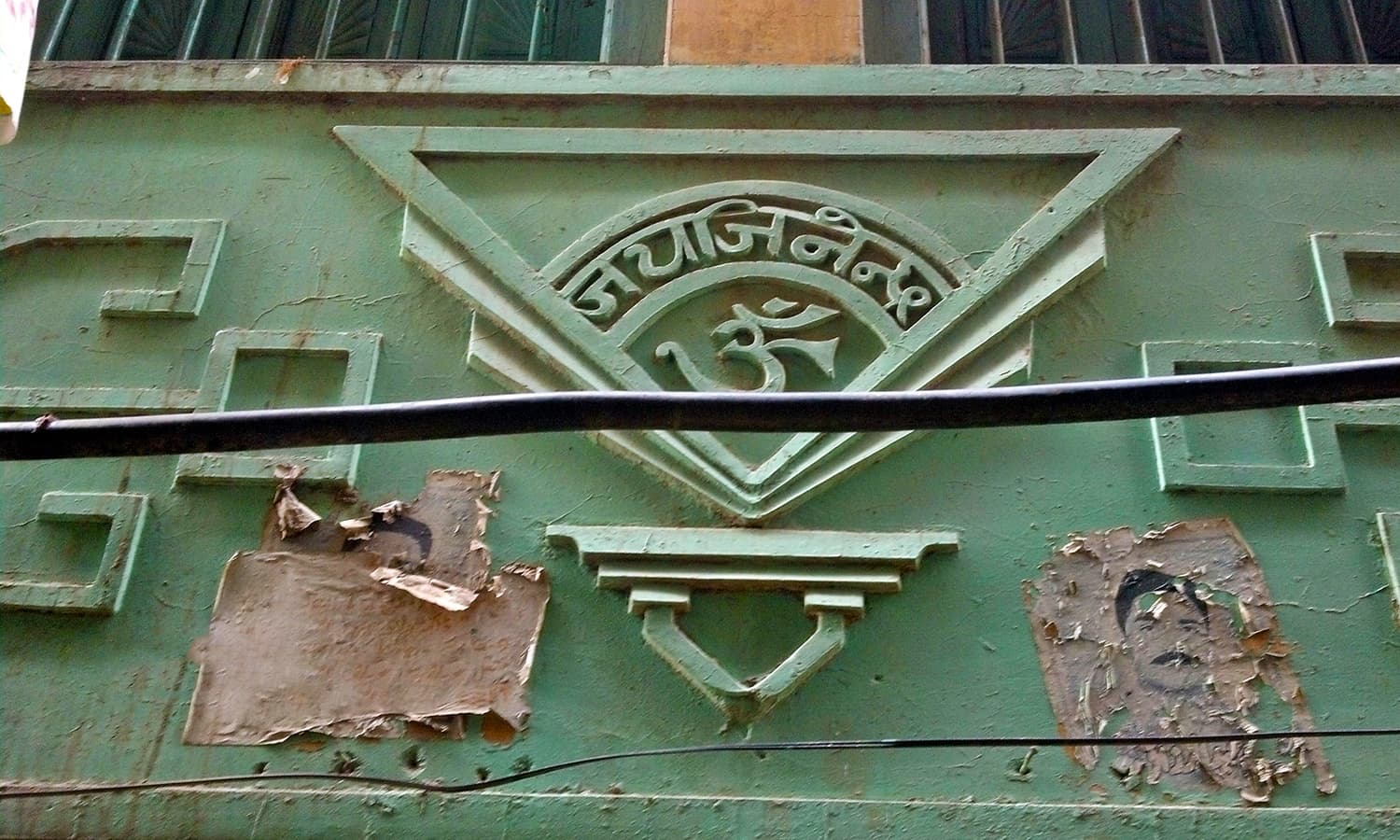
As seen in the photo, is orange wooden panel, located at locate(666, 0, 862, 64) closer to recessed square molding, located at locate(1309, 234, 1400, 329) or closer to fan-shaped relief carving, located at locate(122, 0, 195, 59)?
recessed square molding, located at locate(1309, 234, 1400, 329)

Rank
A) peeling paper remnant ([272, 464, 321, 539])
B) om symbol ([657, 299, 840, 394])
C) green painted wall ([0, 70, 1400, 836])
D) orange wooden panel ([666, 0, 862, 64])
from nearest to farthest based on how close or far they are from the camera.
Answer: green painted wall ([0, 70, 1400, 836]), peeling paper remnant ([272, 464, 321, 539]), om symbol ([657, 299, 840, 394]), orange wooden panel ([666, 0, 862, 64])

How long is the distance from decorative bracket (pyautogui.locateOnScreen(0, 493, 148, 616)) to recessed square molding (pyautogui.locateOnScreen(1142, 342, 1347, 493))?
8.44 ft

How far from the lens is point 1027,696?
9.92 ft

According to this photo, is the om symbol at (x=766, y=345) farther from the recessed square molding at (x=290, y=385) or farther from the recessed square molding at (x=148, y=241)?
the recessed square molding at (x=148, y=241)

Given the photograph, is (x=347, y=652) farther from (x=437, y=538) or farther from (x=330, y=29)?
(x=330, y=29)

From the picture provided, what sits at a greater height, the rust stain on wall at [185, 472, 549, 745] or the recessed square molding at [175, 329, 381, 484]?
the recessed square molding at [175, 329, 381, 484]

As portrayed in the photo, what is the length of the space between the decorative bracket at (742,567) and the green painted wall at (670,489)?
6 centimetres

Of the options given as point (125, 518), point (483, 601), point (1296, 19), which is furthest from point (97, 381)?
point (1296, 19)

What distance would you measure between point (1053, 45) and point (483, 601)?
2.80 meters

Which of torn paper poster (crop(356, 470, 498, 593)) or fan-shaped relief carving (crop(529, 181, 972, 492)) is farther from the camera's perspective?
fan-shaped relief carving (crop(529, 181, 972, 492))

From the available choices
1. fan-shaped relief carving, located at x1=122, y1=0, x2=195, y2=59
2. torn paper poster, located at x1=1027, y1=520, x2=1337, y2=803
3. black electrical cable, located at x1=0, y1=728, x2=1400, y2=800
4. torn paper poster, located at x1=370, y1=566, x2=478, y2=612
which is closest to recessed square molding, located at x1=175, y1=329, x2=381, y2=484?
torn paper poster, located at x1=370, y1=566, x2=478, y2=612

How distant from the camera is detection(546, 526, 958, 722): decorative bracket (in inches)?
122

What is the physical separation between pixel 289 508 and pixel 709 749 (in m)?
1.28

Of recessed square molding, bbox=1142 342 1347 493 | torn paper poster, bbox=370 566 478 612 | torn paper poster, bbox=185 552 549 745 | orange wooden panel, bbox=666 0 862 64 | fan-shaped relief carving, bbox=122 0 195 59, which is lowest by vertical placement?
torn paper poster, bbox=185 552 549 745
